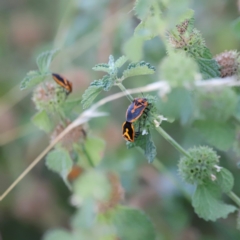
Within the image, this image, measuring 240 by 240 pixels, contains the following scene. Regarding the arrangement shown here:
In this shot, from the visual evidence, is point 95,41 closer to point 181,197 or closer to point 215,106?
point 181,197

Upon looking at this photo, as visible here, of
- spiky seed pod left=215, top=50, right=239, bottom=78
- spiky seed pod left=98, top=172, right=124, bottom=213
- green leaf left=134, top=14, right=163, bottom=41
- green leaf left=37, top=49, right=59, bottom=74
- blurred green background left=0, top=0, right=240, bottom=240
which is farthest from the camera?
blurred green background left=0, top=0, right=240, bottom=240

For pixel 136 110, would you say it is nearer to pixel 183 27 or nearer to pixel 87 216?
pixel 183 27

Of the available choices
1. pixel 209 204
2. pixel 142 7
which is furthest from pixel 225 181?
Result: pixel 142 7

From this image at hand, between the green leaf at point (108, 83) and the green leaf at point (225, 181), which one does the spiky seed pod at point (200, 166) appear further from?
the green leaf at point (108, 83)

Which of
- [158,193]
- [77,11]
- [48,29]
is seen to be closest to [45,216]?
[158,193]

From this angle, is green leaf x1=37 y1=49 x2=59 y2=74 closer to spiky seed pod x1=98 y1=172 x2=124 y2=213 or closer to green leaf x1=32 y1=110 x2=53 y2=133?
green leaf x1=32 y1=110 x2=53 y2=133

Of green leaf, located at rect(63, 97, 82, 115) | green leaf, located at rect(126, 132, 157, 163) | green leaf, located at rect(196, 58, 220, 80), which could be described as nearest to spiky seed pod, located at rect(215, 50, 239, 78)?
green leaf, located at rect(196, 58, 220, 80)

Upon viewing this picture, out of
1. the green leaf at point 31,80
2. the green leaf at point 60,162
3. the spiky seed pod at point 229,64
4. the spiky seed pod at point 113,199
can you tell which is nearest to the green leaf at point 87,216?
the spiky seed pod at point 113,199
